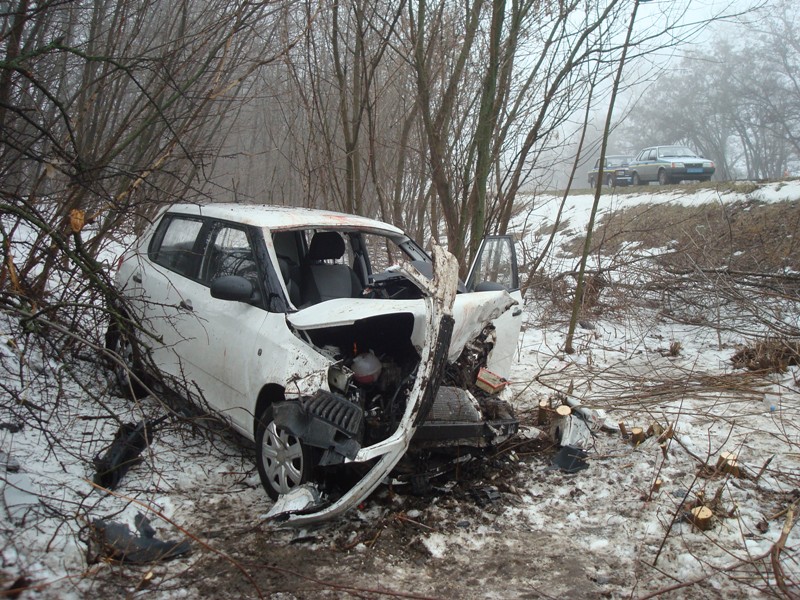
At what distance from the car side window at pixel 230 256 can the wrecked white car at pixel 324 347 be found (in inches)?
0.5

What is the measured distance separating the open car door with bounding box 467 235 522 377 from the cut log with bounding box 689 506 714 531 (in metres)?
1.56

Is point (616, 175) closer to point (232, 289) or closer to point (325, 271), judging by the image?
point (325, 271)

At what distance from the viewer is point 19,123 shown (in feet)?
21.2

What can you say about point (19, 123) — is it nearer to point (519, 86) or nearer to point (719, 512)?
point (519, 86)

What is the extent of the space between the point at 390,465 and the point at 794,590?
1988 mm

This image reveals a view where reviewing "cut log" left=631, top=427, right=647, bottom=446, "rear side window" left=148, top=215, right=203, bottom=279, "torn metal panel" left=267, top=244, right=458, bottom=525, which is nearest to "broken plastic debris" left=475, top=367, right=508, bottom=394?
"torn metal panel" left=267, top=244, right=458, bottom=525

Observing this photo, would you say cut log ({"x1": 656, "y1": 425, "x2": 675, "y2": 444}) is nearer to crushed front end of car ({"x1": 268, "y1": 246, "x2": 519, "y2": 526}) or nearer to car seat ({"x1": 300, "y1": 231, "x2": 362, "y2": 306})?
crushed front end of car ({"x1": 268, "y1": 246, "x2": 519, "y2": 526})

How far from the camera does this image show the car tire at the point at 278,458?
3467 millimetres

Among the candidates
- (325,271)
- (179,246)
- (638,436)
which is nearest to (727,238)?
(638,436)

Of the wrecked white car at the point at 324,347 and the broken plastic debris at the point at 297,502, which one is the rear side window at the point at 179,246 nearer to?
the wrecked white car at the point at 324,347

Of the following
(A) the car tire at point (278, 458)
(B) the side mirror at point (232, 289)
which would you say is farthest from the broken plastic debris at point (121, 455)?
(B) the side mirror at point (232, 289)

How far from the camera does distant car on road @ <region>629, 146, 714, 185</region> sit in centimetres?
2227

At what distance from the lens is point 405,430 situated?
10.7ft

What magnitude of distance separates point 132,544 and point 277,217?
91.1 inches
